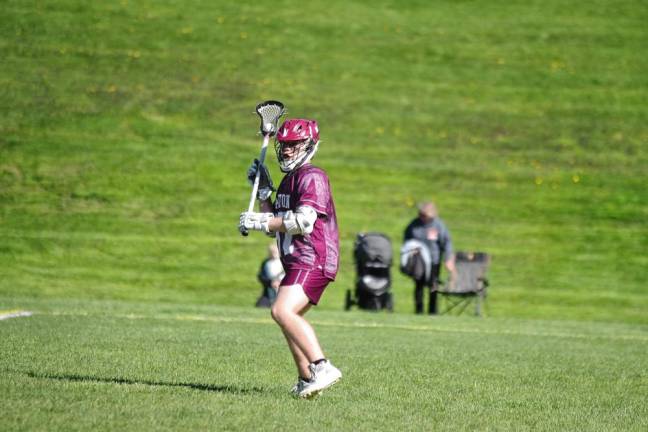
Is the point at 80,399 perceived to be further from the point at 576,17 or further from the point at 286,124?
the point at 576,17

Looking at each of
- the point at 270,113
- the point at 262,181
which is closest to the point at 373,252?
the point at 270,113

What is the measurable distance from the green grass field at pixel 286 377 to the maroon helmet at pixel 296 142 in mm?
1633

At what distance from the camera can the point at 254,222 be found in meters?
8.12

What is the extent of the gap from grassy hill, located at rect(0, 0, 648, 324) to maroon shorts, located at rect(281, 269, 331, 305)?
15135 mm

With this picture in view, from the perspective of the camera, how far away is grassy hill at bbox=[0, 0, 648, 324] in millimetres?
26297

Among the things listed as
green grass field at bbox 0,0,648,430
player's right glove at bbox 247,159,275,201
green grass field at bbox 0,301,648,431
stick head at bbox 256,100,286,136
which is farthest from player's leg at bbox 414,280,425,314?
player's right glove at bbox 247,159,275,201

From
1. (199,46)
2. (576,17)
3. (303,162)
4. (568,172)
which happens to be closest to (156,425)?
(303,162)

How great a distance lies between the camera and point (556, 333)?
17.1 meters

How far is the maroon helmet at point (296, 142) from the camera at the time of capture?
832 centimetres

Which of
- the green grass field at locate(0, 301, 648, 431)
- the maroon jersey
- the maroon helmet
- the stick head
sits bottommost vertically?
the green grass field at locate(0, 301, 648, 431)

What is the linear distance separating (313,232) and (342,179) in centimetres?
2180

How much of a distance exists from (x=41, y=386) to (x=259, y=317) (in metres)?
9.24

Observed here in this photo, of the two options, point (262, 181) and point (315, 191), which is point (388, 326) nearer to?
point (262, 181)

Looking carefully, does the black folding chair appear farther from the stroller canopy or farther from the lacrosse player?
the lacrosse player
